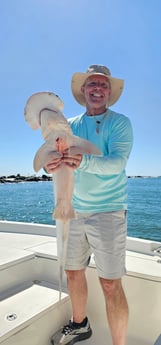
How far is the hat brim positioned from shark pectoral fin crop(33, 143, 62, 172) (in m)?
0.96

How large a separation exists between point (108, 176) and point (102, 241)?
47 centimetres

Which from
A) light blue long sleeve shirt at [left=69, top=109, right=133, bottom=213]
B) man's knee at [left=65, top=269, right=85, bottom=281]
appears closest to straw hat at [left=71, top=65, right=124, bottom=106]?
light blue long sleeve shirt at [left=69, top=109, right=133, bottom=213]

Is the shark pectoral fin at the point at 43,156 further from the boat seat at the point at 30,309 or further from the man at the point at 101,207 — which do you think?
the boat seat at the point at 30,309

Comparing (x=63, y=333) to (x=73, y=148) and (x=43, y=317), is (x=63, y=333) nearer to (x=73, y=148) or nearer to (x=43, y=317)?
(x=43, y=317)

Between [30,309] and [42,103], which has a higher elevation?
[42,103]

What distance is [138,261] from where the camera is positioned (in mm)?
2902

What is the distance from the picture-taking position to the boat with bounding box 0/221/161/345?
2359 mm

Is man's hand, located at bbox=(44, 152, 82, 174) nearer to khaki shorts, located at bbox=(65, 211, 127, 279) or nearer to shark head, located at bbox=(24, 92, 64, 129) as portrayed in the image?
shark head, located at bbox=(24, 92, 64, 129)

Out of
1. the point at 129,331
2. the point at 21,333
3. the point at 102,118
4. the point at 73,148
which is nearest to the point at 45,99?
the point at 73,148

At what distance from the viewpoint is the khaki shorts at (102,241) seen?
214 cm

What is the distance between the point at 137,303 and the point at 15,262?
3.81 feet

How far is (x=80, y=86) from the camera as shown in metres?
2.68

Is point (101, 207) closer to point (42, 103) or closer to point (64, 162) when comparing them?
→ point (64, 162)

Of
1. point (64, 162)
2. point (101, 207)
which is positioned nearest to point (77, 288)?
point (101, 207)
